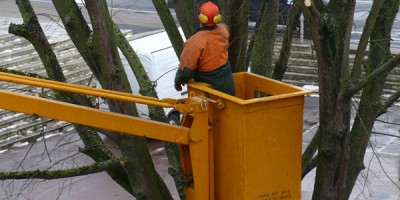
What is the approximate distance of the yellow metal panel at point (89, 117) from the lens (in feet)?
16.5

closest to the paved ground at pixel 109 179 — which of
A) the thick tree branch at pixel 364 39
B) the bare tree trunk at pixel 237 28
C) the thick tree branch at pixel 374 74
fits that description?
the bare tree trunk at pixel 237 28

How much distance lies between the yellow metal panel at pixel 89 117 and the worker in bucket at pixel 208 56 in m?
0.54

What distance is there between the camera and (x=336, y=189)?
247 inches

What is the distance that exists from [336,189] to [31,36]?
297cm

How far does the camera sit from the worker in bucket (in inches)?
231

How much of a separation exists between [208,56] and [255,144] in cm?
85

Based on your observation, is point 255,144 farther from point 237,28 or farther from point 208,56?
point 237,28

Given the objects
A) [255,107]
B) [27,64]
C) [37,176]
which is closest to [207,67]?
[255,107]

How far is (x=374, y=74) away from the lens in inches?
218

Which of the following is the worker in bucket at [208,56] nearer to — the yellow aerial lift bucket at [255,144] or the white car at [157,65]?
the yellow aerial lift bucket at [255,144]

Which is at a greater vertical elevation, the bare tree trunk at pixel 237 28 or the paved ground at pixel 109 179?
the bare tree trunk at pixel 237 28

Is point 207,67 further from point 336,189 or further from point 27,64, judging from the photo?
point 27,64

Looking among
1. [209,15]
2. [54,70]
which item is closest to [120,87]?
[54,70]

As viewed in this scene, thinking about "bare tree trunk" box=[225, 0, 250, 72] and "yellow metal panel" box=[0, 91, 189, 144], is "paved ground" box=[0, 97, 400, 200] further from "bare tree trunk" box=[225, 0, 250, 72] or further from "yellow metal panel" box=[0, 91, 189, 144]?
"yellow metal panel" box=[0, 91, 189, 144]
